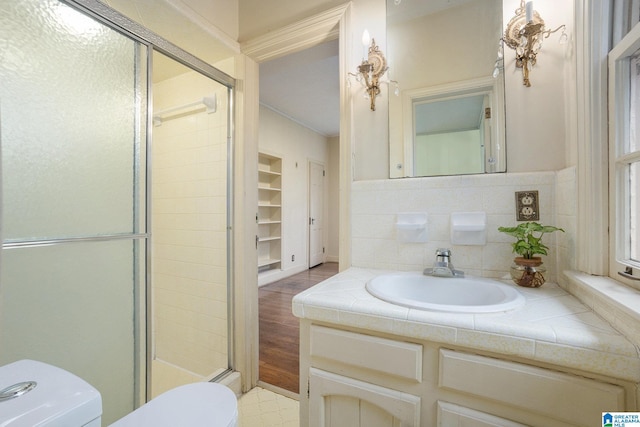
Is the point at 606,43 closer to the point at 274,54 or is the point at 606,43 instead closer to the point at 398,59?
the point at 398,59

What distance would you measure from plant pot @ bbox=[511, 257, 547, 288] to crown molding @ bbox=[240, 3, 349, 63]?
145 cm

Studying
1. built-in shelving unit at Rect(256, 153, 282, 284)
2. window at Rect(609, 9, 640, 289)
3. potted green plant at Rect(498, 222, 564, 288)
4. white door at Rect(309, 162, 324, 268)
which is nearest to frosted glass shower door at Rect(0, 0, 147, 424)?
potted green plant at Rect(498, 222, 564, 288)

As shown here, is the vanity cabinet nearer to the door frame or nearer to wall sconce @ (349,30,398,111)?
the door frame

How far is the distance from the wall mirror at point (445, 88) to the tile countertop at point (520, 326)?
0.64 metres

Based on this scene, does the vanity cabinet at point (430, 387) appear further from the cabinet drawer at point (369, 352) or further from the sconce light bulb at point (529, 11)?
the sconce light bulb at point (529, 11)

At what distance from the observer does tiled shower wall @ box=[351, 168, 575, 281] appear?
105 centimetres

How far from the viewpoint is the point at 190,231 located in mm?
2078

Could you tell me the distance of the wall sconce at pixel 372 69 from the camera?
51.9 inches

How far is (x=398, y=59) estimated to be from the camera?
4.38ft

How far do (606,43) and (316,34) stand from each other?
49.4 inches

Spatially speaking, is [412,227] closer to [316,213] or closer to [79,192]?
[79,192]

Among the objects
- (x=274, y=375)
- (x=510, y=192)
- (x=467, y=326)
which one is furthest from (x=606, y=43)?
(x=274, y=375)

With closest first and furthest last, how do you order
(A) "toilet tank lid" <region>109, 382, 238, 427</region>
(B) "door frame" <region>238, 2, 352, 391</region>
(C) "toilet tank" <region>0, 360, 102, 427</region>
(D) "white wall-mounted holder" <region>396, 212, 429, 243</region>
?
(C) "toilet tank" <region>0, 360, 102, 427</region> < (A) "toilet tank lid" <region>109, 382, 238, 427</region> < (D) "white wall-mounted holder" <region>396, 212, 429, 243</region> < (B) "door frame" <region>238, 2, 352, 391</region>

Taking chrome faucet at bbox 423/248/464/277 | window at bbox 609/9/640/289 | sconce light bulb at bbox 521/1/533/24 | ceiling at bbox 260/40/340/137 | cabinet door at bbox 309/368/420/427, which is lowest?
cabinet door at bbox 309/368/420/427
